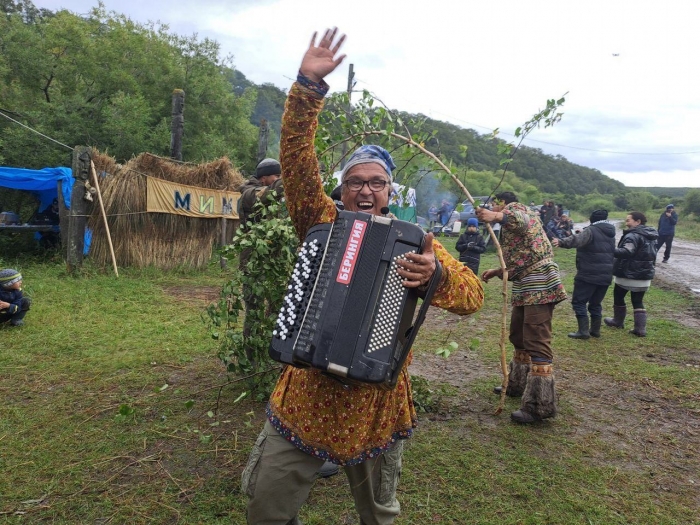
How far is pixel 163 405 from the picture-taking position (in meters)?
4.10

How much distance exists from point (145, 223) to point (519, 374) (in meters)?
8.55

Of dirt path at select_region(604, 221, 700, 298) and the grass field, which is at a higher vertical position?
dirt path at select_region(604, 221, 700, 298)

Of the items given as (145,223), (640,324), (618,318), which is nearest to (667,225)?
(618,318)

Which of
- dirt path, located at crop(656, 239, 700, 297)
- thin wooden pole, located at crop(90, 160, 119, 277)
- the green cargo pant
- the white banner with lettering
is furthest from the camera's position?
dirt path, located at crop(656, 239, 700, 297)

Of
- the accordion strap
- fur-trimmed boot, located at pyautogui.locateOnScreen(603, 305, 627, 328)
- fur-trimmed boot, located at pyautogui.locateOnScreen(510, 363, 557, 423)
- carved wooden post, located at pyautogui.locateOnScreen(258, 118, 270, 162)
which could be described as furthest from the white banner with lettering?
the accordion strap

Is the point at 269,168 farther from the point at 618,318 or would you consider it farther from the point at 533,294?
the point at 618,318

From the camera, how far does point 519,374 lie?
4.60 metres

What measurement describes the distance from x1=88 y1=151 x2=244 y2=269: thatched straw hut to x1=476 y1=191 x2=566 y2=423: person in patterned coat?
838 cm

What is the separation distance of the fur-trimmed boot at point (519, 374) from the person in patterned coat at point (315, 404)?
9.46 ft

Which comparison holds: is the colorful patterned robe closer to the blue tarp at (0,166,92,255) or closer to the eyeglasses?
the eyeglasses

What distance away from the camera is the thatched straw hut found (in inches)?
383

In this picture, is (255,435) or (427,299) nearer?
(427,299)

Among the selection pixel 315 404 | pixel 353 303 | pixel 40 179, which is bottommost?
pixel 40 179

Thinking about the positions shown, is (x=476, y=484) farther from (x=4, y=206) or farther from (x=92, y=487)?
(x=4, y=206)
